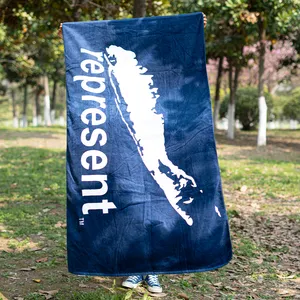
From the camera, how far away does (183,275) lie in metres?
5.61

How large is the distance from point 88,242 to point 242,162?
10.8m

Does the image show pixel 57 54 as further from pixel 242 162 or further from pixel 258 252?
pixel 258 252

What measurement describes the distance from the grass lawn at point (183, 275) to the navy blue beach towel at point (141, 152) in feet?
1.59

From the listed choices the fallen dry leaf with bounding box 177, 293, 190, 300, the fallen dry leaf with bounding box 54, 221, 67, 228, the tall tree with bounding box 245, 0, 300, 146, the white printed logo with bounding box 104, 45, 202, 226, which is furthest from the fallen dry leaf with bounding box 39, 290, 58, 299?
A: the tall tree with bounding box 245, 0, 300, 146

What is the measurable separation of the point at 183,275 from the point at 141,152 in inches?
70.5

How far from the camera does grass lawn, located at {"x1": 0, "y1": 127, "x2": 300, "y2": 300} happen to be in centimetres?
509

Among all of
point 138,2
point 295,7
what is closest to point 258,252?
point 138,2

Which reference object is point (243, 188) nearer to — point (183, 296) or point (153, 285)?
point (183, 296)

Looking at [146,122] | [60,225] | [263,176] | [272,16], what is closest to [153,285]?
[146,122]

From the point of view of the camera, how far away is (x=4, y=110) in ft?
195

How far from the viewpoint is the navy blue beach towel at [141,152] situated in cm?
423

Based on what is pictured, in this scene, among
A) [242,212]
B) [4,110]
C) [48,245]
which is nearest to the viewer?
[48,245]

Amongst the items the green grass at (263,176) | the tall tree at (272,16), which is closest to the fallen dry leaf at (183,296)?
the green grass at (263,176)

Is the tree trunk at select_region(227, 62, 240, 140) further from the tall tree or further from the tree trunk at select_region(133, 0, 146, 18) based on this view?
the tree trunk at select_region(133, 0, 146, 18)
